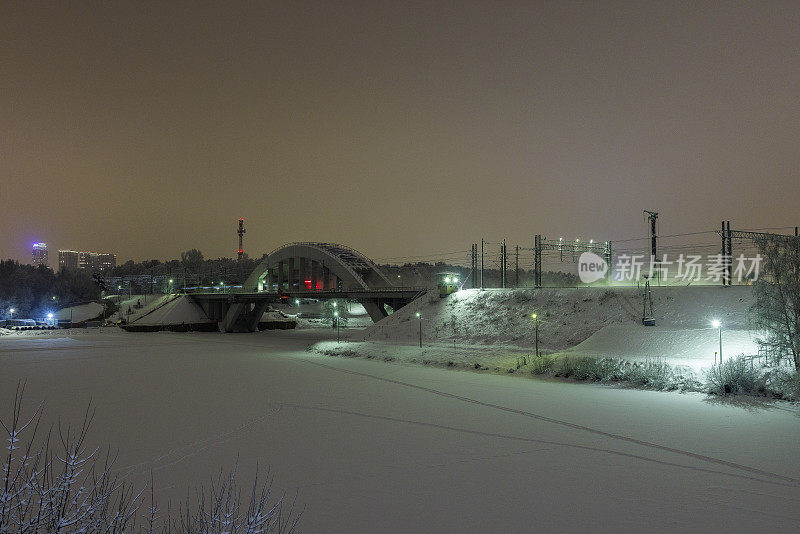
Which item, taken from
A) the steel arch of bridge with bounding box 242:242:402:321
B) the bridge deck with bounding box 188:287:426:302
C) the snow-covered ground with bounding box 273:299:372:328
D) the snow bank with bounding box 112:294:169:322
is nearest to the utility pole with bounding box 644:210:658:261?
the bridge deck with bounding box 188:287:426:302

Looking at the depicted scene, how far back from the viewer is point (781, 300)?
727 inches

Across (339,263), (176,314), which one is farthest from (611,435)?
(176,314)

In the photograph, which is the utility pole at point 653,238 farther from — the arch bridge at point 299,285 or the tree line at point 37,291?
the tree line at point 37,291

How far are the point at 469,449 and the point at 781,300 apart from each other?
13561mm

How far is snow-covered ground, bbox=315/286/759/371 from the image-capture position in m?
23.7

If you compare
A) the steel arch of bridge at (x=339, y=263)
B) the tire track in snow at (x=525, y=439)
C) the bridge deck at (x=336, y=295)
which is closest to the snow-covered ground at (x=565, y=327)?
the bridge deck at (x=336, y=295)

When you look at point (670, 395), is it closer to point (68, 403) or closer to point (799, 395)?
point (799, 395)

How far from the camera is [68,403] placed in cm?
1866

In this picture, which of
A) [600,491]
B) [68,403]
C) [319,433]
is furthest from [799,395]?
[68,403]

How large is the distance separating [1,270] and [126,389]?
114851 mm

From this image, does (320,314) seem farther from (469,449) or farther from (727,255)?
(469,449)

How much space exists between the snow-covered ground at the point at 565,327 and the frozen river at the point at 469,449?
17.9ft

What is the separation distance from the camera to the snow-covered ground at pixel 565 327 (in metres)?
23.7

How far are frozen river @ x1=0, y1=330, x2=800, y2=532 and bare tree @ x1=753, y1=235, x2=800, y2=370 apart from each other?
3368 mm
